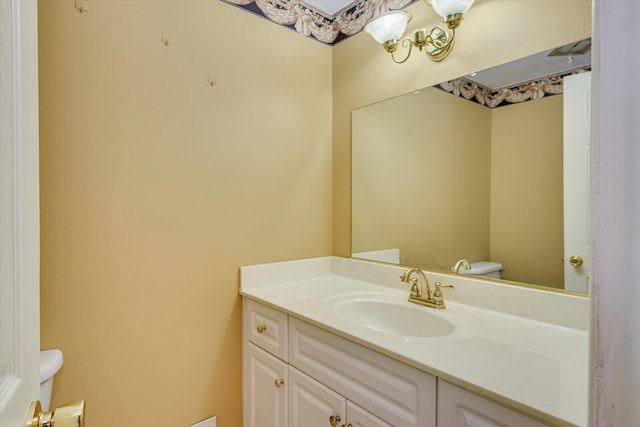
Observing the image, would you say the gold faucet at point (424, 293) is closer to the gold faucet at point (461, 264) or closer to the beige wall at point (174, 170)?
the gold faucet at point (461, 264)

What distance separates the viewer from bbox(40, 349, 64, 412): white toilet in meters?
0.99

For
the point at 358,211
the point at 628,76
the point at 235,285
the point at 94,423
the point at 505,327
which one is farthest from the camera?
the point at 358,211

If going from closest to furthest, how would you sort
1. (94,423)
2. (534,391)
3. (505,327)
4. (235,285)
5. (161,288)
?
(534,391) → (505,327) → (94,423) → (161,288) → (235,285)

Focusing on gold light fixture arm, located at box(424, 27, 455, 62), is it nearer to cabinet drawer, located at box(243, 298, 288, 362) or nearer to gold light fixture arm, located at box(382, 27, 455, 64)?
gold light fixture arm, located at box(382, 27, 455, 64)

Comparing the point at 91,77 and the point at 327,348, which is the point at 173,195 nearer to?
the point at 91,77

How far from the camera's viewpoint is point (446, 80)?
1.37 meters

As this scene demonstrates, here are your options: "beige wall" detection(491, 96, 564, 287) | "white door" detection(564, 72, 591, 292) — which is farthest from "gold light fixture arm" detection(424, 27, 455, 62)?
"white door" detection(564, 72, 591, 292)

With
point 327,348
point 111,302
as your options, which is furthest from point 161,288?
point 327,348

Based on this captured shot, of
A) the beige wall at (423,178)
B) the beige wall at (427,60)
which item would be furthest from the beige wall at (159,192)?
the beige wall at (423,178)

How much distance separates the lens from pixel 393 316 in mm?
1354

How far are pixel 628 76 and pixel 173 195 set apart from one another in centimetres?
138

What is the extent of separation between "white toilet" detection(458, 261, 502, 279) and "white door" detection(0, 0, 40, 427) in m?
1.35

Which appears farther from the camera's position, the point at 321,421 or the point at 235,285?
the point at 235,285

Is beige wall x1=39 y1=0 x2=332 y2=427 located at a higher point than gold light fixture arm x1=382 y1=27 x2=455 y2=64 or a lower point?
lower
